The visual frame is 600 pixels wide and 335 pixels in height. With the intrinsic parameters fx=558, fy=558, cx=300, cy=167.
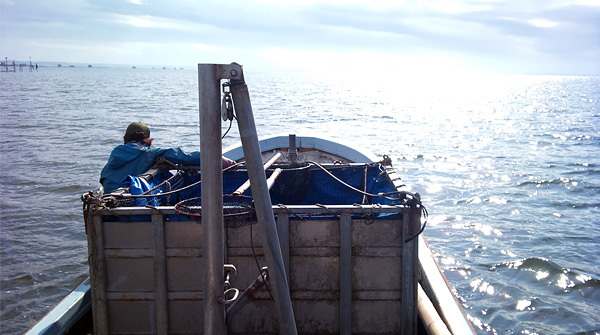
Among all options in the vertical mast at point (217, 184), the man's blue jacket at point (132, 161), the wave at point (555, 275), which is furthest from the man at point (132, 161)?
the wave at point (555, 275)

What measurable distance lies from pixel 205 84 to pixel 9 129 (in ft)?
93.7

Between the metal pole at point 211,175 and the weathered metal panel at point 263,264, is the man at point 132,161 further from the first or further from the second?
the metal pole at point 211,175

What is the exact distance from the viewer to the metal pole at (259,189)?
302 cm

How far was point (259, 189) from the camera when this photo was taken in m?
3.08

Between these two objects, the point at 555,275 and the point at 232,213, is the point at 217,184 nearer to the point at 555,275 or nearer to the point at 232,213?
the point at 232,213

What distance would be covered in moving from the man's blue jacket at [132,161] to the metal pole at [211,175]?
3.14 m

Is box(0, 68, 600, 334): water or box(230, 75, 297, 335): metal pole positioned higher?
box(230, 75, 297, 335): metal pole

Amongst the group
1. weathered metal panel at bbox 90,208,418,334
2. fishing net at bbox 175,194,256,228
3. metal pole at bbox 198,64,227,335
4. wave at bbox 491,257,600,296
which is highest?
metal pole at bbox 198,64,227,335

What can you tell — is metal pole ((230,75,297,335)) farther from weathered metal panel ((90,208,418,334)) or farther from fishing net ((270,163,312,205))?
fishing net ((270,163,312,205))

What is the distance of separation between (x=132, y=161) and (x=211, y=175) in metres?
3.45

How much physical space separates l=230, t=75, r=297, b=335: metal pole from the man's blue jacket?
10.3ft

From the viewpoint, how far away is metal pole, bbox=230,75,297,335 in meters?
3.02

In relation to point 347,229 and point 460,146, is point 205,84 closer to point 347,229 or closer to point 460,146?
point 347,229

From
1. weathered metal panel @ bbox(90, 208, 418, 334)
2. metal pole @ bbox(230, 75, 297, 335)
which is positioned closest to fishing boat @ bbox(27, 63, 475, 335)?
weathered metal panel @ bbox(90, 208, 418, 334)
